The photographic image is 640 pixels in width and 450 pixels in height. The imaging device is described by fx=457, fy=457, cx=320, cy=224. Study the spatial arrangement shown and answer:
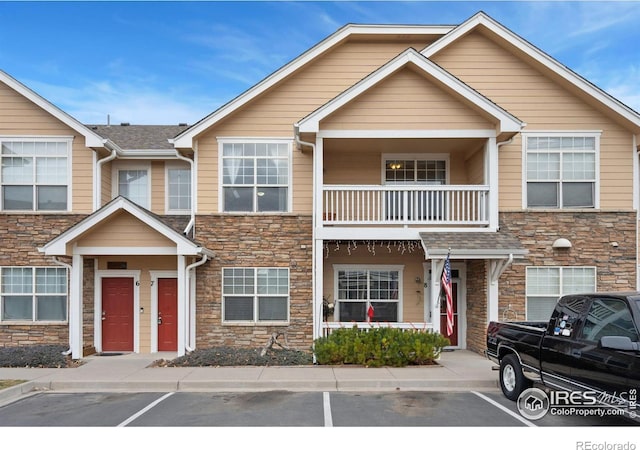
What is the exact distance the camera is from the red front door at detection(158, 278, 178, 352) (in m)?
12.8

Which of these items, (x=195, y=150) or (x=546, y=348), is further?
(x=195, y=150)

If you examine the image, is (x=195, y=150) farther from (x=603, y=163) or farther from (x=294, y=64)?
(x=603, y=163)

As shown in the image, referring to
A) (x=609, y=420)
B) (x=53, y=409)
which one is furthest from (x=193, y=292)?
(x=609, y=420)

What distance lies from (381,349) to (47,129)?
35.3 feet

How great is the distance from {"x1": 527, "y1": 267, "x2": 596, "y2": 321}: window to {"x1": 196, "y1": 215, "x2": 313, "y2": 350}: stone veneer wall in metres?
5.88

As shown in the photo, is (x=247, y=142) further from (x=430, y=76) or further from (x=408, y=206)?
(x=430, y=76)

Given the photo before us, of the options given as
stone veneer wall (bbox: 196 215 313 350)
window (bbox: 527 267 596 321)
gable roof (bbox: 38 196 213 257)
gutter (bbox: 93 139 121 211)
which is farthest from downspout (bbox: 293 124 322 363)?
window (bbox: 527 267 596 321)

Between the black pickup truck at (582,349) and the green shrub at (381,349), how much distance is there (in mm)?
2483

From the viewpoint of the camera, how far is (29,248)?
12531 mm

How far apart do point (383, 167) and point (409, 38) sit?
3925mm

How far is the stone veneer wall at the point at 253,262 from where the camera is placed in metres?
12.2

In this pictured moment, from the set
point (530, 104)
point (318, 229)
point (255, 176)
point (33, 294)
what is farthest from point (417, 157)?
point (33, 294)

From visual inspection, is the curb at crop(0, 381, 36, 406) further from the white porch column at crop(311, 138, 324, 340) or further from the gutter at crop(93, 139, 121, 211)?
the white porch column at crop(311, 138, 324, 340)

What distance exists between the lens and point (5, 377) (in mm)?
9422
